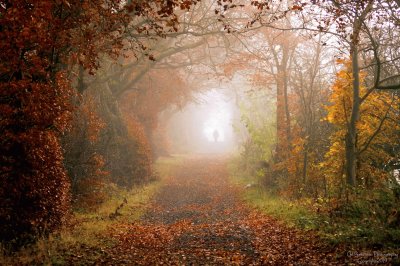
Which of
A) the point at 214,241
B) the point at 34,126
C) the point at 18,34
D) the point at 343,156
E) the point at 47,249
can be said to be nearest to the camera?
the point at 18,34

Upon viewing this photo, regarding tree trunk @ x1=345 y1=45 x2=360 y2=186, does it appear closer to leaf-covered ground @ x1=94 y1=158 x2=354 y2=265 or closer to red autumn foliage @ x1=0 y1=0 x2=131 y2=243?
leaf-covered ground @ x1=94 y1=158 x2=354 y2=265

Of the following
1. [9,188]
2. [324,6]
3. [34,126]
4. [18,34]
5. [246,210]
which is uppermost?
[324,6]

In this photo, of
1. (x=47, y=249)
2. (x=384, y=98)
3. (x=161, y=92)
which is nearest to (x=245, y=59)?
(x=161, y=92)

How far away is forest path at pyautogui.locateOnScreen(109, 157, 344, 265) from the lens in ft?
24.3

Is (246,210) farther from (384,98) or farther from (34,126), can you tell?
(34,126)

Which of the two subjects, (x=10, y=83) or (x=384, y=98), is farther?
(x=384, y=98)

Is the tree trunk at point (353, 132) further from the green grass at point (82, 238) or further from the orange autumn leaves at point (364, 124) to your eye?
the green grass at point (82, 238)

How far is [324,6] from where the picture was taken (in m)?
9.14

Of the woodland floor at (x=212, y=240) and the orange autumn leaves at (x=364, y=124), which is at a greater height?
the orange autumn leaves at (x=364, y=124)

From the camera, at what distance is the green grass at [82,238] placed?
710 centimetres

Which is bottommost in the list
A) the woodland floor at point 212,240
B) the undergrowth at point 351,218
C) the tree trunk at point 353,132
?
the woodland floor at point 212,240

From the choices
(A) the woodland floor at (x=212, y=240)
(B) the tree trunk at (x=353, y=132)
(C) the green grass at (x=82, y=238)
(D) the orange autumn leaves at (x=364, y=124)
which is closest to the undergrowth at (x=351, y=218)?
(A) the woodland floor at (x=212, y=240)

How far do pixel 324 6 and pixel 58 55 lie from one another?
706cm

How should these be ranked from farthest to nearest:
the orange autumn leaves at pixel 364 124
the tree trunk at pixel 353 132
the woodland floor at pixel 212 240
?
1. the orange autumn leaves at pixel 364 124
2. the tree trunk at pixel 353 132
3. the woodland floor at pixel 212 240
